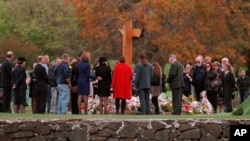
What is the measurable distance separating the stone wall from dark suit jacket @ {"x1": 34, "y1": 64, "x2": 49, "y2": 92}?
523cm

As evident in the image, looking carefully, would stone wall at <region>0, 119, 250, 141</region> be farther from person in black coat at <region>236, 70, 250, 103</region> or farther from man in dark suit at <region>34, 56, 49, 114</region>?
person in black coat at <region>236, 70, 250, 103</region>

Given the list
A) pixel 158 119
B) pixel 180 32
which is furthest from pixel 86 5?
pixel 158 119

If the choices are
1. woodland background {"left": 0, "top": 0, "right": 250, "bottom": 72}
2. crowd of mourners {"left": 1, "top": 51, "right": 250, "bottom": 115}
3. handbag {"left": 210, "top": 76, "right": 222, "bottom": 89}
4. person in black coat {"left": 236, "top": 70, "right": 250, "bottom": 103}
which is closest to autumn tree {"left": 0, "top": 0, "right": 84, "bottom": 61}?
woodland background {"left": 0, "top": 0, "right": 250, "bottom": 72}

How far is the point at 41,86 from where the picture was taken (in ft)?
95.9

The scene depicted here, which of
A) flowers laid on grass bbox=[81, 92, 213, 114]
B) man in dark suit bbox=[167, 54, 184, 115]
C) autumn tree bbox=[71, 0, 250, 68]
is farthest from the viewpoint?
autumn tree bbox=[71, 0, 250, 68]

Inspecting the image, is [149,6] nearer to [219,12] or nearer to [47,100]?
[219,12]

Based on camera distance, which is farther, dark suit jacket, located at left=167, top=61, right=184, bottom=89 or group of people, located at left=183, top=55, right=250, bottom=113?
group of people, located at left=183, top=55, right=250, bottom=113

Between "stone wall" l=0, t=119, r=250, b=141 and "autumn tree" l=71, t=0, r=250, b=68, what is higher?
"autumn tree" l=71, t=0, r=250, b=68

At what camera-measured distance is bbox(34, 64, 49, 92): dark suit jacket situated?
29.2 meters

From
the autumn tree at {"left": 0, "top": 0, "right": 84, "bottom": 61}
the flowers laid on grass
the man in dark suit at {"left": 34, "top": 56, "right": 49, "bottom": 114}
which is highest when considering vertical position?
the autumn tree at {"left": 0, "top": 0, "right": 84, "bottom": 61}

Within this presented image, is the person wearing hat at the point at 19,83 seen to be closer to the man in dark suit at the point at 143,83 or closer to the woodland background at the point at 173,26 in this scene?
the man in dark suit at the point at 143,83

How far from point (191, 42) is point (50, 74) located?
23.7 m

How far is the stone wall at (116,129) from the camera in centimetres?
2394

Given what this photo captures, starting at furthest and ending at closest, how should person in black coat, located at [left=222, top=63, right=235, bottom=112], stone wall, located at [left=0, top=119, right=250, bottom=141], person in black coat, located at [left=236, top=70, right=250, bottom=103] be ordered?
person in black coat, located at [left=236, top=70, right=250, bottom=103]
person in black coat, located at [left=222, top=63, right=235, bottom=112]
stone wall, located at [left=0, top=119, right=250, bottom=141]
